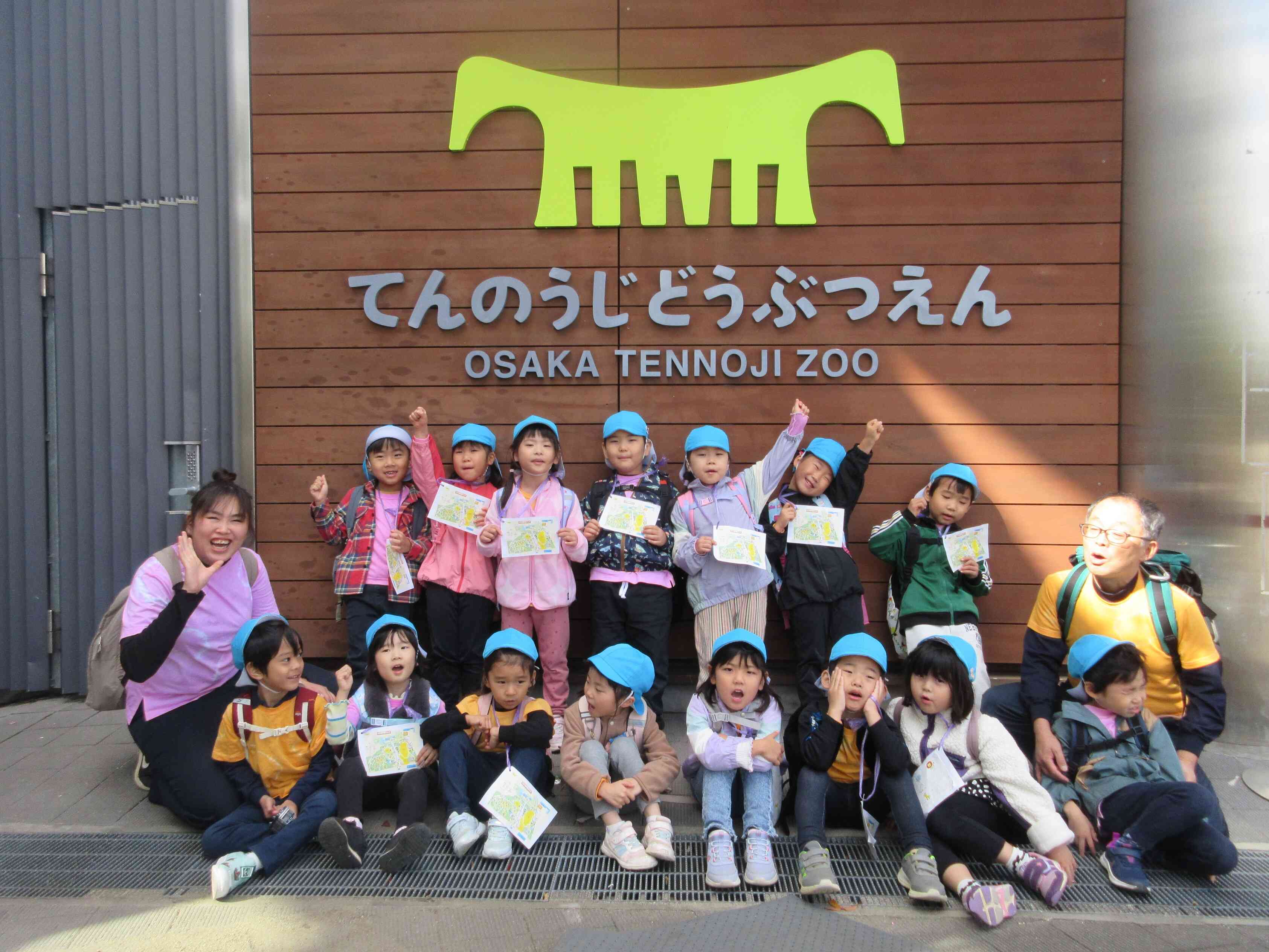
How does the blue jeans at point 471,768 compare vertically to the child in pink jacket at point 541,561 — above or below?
below

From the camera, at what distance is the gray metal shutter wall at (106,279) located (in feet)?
17.7

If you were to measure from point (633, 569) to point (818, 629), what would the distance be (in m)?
1.04

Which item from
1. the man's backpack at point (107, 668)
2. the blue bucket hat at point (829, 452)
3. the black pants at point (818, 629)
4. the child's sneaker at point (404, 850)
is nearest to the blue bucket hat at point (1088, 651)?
the black pants at point (818, 629)

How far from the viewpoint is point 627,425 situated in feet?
15.8

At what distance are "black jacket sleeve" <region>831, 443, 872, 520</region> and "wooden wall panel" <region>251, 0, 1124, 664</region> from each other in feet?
1.09

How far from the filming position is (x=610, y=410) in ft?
17.3

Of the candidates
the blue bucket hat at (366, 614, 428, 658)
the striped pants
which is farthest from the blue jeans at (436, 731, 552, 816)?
the striped pants

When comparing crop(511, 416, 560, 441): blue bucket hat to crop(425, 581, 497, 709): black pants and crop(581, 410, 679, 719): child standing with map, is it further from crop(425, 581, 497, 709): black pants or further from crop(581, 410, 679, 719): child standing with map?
crop(425, 581, 497, 709): black pants

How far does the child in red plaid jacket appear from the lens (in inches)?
190

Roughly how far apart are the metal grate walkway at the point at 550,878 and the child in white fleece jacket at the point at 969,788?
0.12m

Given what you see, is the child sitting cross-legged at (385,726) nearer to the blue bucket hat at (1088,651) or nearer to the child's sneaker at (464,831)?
the child's sneaker at (464,831)

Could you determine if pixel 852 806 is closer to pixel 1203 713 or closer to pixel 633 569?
pixel 1203 713

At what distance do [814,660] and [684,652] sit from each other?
34.4 inches

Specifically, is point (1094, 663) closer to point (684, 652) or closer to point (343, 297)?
point (684, 652)
